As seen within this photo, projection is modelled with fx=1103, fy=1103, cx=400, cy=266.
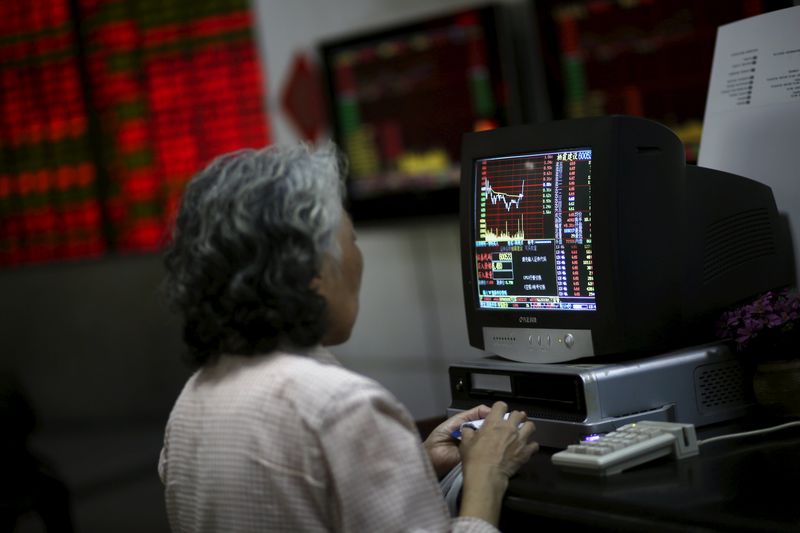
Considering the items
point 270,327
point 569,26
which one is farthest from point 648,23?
point 270,327

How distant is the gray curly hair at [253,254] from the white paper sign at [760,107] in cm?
84

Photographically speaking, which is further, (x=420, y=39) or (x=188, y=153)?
(x=188, y=153)

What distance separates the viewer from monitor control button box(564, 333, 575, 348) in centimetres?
185

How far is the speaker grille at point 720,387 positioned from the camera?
1.79 m

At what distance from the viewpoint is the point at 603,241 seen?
1791mm

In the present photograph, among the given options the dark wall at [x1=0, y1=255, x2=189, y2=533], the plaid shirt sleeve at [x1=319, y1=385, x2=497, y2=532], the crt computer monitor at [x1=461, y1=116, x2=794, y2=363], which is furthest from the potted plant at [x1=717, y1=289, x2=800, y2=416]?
the dark wall at [x1=0, y1=255, x2=189, y2=533]

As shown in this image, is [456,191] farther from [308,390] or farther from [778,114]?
[308,390]

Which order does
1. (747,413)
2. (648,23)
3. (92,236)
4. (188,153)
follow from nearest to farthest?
(747,413)
(648,23)
(188,153)
(92,236)

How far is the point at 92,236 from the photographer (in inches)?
228

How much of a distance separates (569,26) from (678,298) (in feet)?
7.24

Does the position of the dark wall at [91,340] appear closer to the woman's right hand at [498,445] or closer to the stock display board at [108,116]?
the stock display board at [108,116]

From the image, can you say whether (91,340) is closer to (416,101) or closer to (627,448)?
(416,101)

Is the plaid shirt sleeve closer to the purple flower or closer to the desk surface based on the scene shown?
the desk surface

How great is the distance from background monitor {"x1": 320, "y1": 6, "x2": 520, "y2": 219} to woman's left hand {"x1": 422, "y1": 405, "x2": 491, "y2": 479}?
231cm
